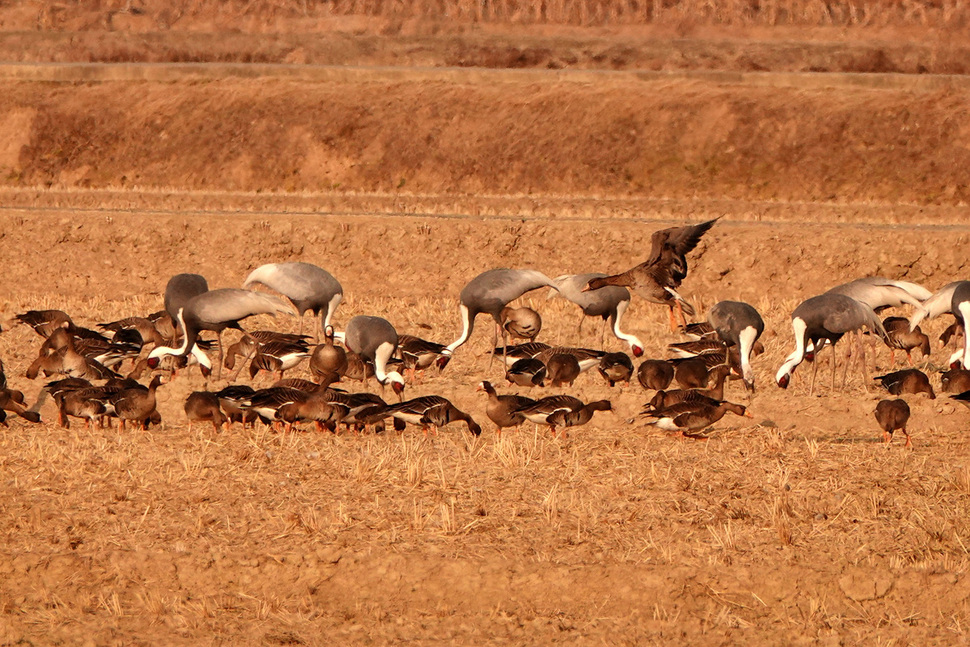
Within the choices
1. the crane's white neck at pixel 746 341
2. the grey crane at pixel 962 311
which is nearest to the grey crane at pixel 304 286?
the crane's white neck at pixel 746 341

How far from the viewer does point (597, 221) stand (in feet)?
75.3

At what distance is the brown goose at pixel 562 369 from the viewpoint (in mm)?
13438

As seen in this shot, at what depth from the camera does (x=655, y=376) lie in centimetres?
1321

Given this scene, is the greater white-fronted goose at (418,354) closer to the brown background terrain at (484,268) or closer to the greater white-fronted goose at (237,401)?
the brown background terrain at (484,268)

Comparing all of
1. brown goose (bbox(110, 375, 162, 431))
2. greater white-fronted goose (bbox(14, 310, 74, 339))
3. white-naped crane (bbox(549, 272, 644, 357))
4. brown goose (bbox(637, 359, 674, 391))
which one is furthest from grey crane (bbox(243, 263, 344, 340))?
brown goose (bbox(110, 375, 162, 431))

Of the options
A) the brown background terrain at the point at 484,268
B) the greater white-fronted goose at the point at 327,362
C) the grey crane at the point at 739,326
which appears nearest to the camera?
the brown background terrain at the point at 484,268

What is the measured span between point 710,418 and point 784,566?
339cm

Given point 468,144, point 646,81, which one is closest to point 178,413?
point 468,144

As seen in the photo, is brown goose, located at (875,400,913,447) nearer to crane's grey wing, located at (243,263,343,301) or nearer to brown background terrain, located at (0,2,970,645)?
brown background terrain, located at (0,2,970,645)

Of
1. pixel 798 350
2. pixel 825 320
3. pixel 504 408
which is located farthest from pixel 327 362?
pixel 825 320

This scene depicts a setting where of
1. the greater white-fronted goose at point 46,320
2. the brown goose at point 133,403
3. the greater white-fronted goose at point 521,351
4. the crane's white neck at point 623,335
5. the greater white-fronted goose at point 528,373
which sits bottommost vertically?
the crane's white neck at point 623,335

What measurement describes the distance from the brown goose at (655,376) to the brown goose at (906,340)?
2699 millimetres

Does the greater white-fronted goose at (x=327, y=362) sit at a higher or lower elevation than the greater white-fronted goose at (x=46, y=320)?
higher

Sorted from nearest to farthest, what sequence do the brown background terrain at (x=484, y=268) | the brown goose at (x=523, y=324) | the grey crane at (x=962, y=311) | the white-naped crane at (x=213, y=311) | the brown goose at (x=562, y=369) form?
1. the brown background terrain at (x=484, y=268)
2. the brown goose at (x=562, y=369)
3. the grey crane at (x=962, y=311)
4. the white-naped crane at (x=213, y=311)
5. the brown goose at (x=523, y=324)
